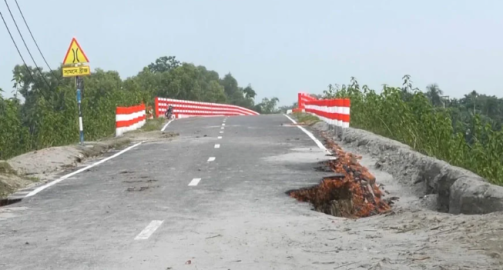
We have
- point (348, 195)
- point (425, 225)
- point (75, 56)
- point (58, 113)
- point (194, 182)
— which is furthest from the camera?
point (58, 113)

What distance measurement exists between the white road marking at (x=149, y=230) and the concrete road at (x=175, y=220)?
0.01 metres

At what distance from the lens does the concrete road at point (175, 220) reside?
27.1 feet

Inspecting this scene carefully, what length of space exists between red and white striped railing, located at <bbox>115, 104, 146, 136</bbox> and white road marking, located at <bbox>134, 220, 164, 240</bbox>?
2071 centimetres

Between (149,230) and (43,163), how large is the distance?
32.8ft

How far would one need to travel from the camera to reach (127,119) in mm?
32750

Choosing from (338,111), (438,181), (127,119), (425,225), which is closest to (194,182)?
(438,181)

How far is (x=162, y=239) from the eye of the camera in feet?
30.8

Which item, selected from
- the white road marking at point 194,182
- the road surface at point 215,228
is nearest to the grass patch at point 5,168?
the road surface at point 215,228

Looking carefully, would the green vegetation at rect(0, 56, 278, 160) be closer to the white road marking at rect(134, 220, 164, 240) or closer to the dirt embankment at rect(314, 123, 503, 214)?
the dirt embankment at rect(314, 123, 503, 214)

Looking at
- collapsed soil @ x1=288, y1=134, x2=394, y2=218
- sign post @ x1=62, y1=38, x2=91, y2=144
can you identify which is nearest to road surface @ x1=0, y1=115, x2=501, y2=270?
collapsed soil @ x1=288, y1=134, x2=394, y2=218

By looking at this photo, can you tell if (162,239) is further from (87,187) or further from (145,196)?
(87,187)

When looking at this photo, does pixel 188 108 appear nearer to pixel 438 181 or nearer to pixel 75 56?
pixel 75 56

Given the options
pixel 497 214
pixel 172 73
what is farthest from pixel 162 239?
pixel 172 73

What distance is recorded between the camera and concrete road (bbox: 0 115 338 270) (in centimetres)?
826
